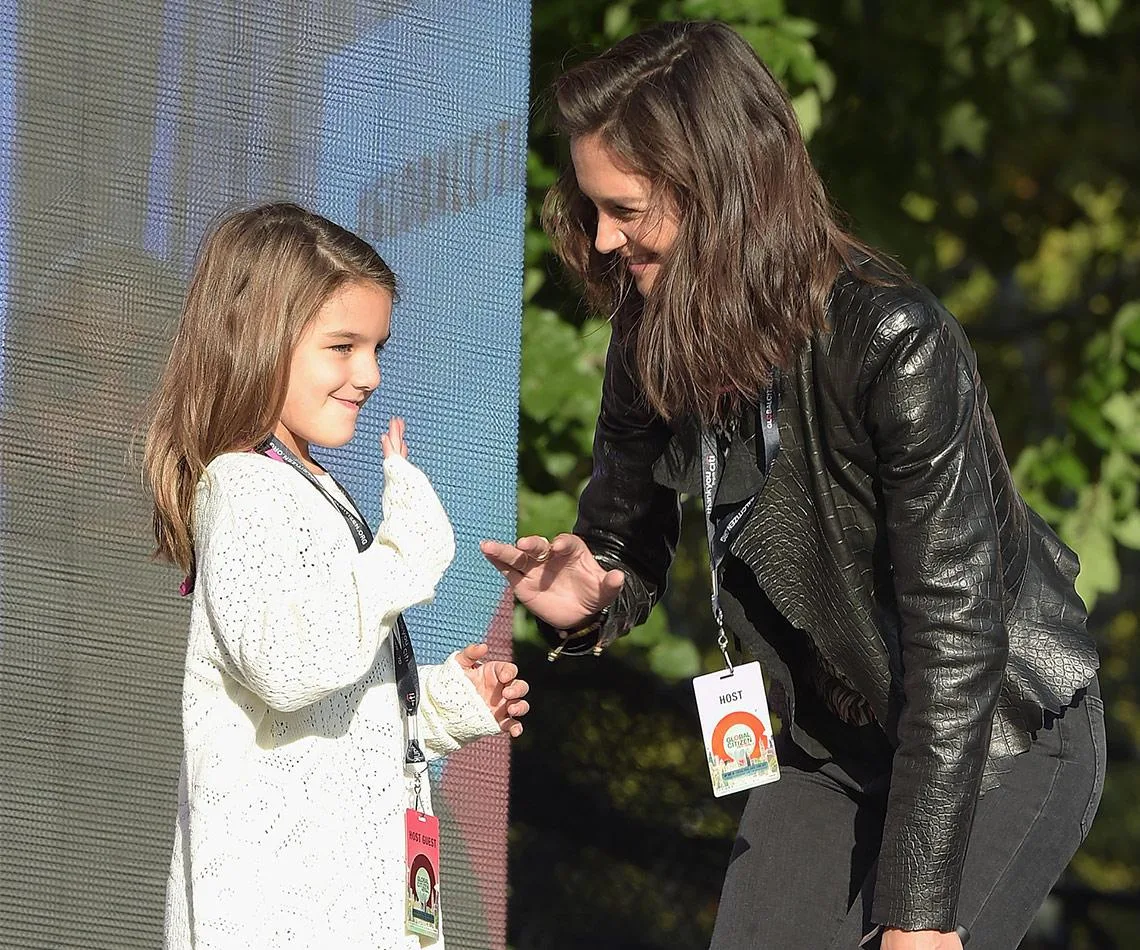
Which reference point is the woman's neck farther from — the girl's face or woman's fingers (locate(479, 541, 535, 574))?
woman's fingers (locate(479, 541, 535, 574))

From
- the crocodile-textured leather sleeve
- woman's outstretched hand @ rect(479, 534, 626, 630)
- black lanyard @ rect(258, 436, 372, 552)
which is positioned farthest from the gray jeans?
black lanyard @ rect(258, 436, 372, 552)

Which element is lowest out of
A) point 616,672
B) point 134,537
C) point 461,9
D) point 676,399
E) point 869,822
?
point 616,672

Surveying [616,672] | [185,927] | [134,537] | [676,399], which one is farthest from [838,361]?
[616,672]

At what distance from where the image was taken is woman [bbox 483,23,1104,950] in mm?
2246

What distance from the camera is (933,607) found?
7.37 feet

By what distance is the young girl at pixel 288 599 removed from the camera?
2.21 m

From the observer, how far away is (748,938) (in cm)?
254

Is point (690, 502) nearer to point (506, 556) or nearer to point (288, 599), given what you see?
point (506, 556)

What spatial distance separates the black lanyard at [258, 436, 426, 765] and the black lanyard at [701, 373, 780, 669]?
41 centimetres

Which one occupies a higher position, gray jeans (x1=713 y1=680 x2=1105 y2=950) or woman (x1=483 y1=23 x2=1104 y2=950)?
woman (x1=483 y1=23 x2=1104 y2=950)

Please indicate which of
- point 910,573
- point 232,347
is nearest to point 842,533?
point 910,573

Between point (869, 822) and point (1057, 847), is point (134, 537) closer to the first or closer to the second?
point (869, 822)

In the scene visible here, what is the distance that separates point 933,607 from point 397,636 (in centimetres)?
70

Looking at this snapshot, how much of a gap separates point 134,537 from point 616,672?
239cm
